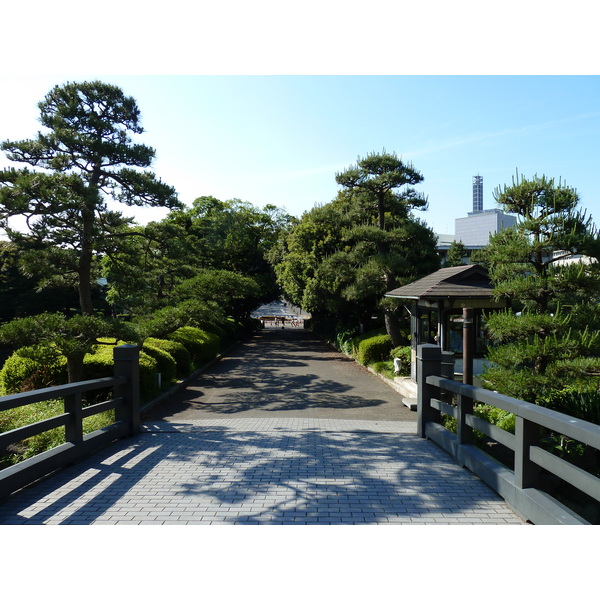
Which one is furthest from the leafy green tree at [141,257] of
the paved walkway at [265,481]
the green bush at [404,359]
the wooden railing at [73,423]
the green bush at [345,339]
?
the green bush at [345,339]

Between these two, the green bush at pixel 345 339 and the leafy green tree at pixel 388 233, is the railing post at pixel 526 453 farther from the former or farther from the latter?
the green bush at pixel 345 339

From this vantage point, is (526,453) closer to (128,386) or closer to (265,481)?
(265,481)

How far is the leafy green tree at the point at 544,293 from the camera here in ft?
20.7

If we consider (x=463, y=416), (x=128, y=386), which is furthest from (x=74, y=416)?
(x=463, y=416)

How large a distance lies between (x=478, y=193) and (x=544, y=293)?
150m

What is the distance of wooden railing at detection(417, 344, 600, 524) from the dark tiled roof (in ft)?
20.1

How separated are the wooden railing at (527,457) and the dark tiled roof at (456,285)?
20.1 feet

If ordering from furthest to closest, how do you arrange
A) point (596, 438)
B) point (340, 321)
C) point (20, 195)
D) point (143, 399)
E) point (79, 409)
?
point (340, 321) → point (143, 399) → point (20, 195) → point (79, 409) → point (596, 438)

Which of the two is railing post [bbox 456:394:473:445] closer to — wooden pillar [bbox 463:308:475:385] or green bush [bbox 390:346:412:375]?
wooden pillar [bbox 463:308:475:385]

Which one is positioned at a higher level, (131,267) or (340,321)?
(131,267)

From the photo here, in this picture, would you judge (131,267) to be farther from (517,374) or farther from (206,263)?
(206,263)

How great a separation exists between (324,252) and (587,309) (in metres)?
16.6

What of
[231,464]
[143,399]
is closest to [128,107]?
[143,399]

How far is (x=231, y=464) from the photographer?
526 cm
